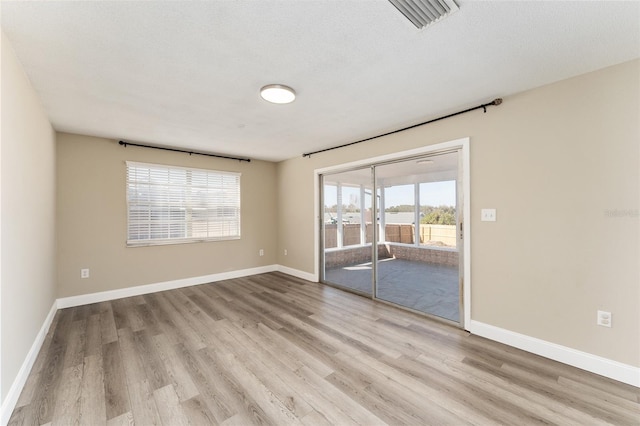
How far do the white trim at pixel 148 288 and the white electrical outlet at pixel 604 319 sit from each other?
5.00 m

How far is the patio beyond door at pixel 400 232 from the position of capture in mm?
3240

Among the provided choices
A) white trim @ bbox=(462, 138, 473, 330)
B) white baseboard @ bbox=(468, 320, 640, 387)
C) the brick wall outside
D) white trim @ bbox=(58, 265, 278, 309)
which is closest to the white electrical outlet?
white baseboard @ bbox=(468, 320, 640, 387)

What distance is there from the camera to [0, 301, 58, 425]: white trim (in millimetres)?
1644

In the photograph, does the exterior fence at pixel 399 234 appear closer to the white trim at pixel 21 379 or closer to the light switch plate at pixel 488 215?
the light switch plate at pixel 488 215

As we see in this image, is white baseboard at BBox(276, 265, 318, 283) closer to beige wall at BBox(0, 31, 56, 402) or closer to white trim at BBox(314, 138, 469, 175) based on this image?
white trim at BBox(314, 138, 469, 175)

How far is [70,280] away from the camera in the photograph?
3.72 m

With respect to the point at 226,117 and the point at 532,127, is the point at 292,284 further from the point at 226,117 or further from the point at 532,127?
the point at 532,127

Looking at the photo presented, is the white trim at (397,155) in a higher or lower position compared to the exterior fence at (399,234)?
higher

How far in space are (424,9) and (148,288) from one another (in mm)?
5038

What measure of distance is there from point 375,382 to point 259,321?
5.37 ft

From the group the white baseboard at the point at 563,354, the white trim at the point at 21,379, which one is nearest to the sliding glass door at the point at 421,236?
the white baseboard at the point at 563,354

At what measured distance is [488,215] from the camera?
2.79m

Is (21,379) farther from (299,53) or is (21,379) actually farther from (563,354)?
(563,354)

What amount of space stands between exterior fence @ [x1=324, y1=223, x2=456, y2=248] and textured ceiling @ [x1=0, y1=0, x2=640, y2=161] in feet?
4.71
